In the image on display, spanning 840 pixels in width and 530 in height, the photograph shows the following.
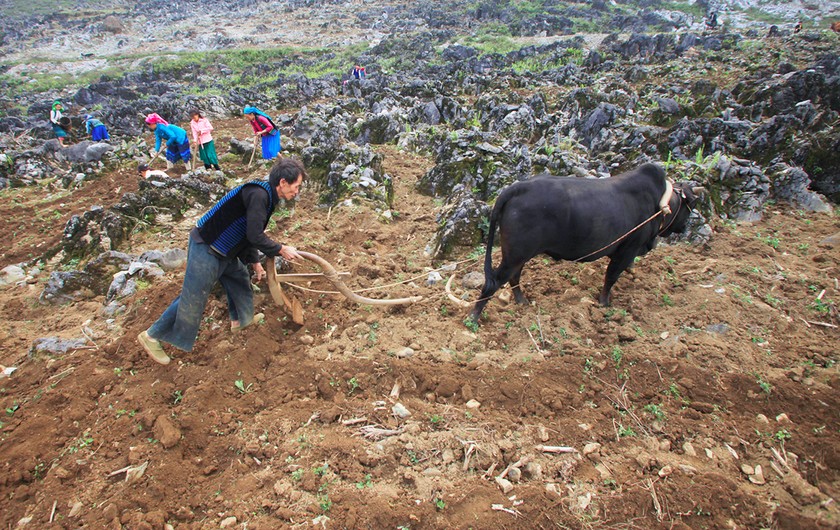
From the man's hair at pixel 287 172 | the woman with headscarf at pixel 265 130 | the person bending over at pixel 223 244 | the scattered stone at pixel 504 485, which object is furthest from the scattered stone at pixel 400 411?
the woman with headscarf at pixel 265 130

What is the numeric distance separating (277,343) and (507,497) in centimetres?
266

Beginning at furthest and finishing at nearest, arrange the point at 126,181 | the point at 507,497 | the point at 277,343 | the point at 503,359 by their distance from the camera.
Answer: the point at 126,181
the point at 277,343
the point at 503,359
the point at 507,497

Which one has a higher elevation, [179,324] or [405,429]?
[179,324]

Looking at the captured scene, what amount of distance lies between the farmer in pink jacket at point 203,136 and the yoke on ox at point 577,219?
6.90 metres

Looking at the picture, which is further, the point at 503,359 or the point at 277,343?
the point at 277,343

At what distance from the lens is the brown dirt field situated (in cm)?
291

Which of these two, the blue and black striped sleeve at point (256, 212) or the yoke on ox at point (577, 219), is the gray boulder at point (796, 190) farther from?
the blue and black striped sleeve at point (256, 212)

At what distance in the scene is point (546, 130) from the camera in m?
11.6

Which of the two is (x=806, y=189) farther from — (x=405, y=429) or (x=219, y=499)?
(x=219, y=499)

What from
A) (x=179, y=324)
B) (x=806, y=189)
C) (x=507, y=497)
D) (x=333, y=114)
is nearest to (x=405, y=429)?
(x=507, y=497)

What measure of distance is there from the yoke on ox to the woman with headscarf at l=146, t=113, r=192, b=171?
313 inches

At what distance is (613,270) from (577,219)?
0.92m

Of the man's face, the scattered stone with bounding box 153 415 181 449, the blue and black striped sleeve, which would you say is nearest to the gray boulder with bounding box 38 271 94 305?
the scattered stone with bounding box 153 415 181 449

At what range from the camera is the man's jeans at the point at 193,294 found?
384 cm
